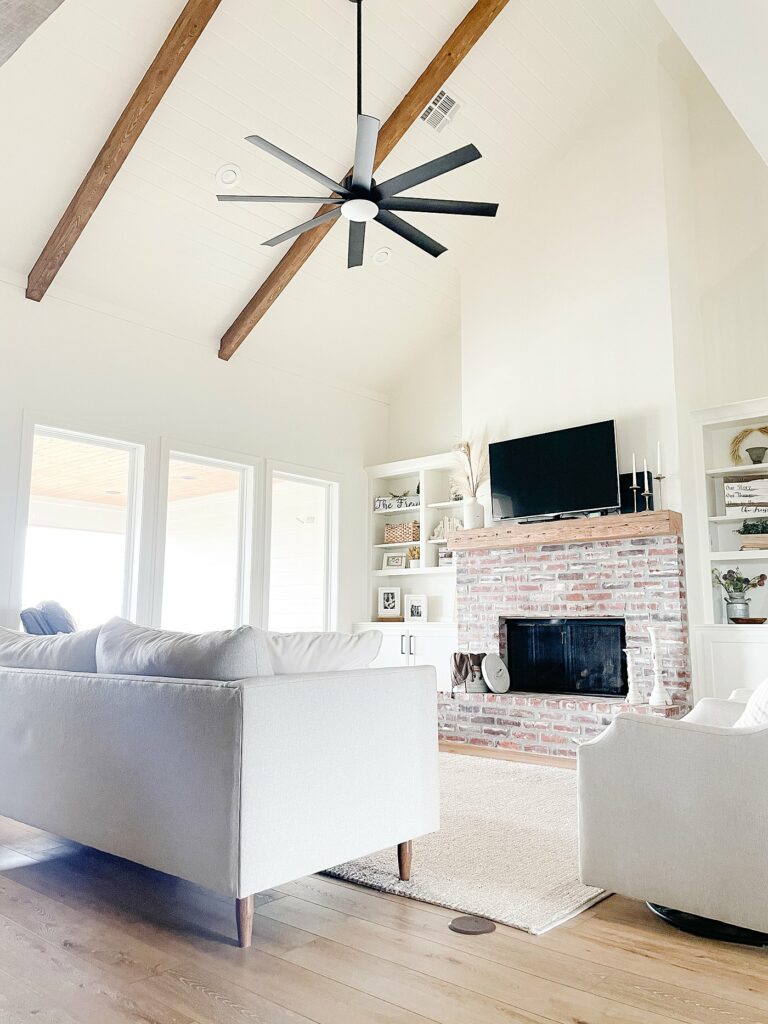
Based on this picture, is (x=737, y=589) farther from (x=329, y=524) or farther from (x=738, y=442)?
(x=329, y=524)

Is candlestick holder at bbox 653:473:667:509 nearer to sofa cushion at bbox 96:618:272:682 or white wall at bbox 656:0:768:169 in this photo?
white wall at bbox 656:0:768:169

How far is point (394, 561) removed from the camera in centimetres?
781

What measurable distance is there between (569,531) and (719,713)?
2892 mm

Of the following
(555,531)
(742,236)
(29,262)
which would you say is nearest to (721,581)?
(555,531)

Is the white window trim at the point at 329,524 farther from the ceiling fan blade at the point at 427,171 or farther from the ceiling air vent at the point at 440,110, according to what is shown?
the ceiling fan blade at the point at 427,171

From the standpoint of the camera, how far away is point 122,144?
16.0 feet

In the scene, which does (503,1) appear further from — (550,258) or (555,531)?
(555,531)

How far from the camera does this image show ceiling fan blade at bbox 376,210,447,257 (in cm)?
434

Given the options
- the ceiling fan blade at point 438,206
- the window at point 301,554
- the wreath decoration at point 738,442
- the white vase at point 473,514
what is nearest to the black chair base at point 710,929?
the ceiling fan blade at point 438,206

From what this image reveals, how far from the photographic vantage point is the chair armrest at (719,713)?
292 centimetres

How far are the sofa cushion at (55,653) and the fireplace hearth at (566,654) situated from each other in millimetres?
4025

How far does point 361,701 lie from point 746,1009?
122 cm

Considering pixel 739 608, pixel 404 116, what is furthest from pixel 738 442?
pixel 404 116

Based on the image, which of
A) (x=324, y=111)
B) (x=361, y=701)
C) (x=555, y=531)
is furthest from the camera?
(x=555, y=531)
